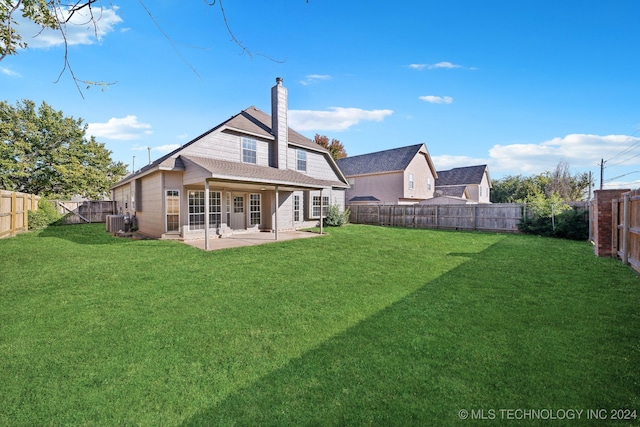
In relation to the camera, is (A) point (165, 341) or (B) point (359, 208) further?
(B) point (359, 208)

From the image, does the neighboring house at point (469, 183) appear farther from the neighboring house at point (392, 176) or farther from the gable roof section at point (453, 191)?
the neighboring house at point (392, 176)

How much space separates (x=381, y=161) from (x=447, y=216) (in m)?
10.3

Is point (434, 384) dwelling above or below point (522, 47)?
below

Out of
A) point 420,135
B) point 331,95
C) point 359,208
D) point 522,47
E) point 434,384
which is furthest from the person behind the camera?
point 420,135

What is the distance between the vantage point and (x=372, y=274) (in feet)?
21.4

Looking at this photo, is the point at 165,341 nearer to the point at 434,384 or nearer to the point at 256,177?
the point at 434,384

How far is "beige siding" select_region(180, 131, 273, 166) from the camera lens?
1220 centimetres

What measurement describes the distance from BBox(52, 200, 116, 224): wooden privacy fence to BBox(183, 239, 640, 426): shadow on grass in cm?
2291

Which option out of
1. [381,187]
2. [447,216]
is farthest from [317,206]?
[381,187]

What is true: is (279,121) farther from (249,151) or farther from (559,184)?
(559,184)

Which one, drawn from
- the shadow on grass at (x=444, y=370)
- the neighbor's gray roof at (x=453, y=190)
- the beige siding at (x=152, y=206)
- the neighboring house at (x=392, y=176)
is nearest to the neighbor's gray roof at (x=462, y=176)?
the neighbor's gray roof at (x=453, y=190)

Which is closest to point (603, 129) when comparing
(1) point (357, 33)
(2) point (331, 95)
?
(2) point (331, 95)

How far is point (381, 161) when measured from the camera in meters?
26.2

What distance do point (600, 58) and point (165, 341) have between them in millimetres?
17044
